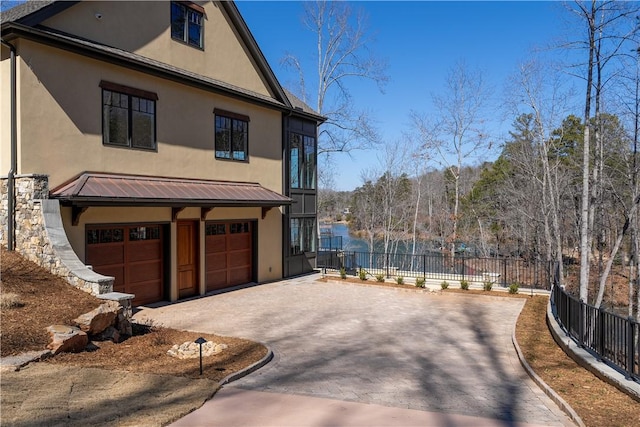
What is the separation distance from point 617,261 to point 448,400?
34.6 metres

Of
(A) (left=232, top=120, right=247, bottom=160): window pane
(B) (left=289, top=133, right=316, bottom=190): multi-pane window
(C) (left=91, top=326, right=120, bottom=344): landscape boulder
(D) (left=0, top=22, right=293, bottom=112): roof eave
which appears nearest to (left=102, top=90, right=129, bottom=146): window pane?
(D) (left=0, top=22, right=293, bottom=112): roof eave

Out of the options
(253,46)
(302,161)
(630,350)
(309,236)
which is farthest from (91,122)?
(630,350)

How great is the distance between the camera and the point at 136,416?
5.08 m

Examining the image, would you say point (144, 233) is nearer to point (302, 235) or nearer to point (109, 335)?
point (109, 335)

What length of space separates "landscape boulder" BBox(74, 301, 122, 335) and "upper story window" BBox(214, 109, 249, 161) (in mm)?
7658

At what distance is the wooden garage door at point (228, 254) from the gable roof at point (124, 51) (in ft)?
15.4

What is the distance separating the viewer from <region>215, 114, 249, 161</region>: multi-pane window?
50.2 ft

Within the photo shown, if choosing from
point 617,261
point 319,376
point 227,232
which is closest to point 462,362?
point 319,376

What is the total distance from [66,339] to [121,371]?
122cm

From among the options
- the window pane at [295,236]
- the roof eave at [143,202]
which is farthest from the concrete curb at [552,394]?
the window pane at [295,236]

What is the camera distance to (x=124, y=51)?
12.3 m

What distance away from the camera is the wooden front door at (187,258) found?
45.8ft

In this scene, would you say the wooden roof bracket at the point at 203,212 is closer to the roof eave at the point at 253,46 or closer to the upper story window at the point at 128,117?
the upper story window at the point at 128,117

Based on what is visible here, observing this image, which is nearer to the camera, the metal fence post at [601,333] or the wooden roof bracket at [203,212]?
the metal fence post at [601,333]
